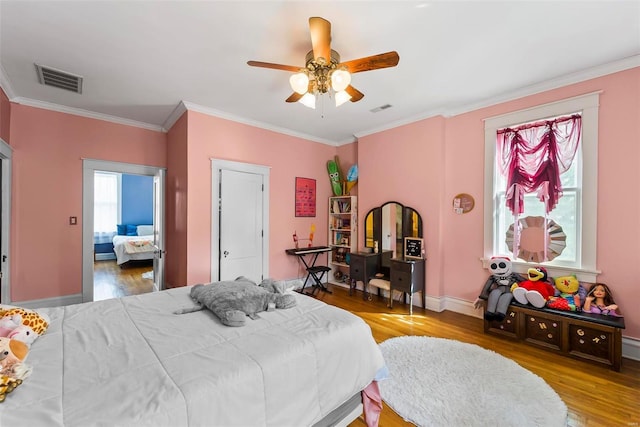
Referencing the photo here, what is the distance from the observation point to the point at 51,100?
331 cm

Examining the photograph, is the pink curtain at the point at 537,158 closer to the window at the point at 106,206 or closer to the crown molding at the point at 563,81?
the crown molding at the point at 563,81

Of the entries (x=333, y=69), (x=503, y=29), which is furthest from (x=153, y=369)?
(x=503, y=29)

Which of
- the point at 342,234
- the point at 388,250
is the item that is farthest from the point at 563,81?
the point at 342,234

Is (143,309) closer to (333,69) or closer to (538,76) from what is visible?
(333,69)

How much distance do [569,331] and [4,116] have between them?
6.38 m

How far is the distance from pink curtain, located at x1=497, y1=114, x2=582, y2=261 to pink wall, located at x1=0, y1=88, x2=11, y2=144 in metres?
5.74

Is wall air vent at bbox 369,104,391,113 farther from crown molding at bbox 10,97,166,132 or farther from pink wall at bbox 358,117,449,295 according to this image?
crown molding at bbox 10,97,166,132

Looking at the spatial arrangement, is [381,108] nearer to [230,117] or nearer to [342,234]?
[230,117]

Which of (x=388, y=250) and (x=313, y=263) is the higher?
(x=388, y=250)

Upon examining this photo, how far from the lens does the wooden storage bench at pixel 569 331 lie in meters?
2.27

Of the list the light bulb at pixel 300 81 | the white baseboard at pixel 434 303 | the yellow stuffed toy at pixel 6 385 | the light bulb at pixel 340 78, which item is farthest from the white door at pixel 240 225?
the yellow stuffed toy at pixel 6 385

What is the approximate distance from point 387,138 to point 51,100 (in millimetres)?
4555

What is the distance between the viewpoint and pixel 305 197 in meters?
4.78

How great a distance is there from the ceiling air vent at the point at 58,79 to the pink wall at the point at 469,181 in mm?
3794
